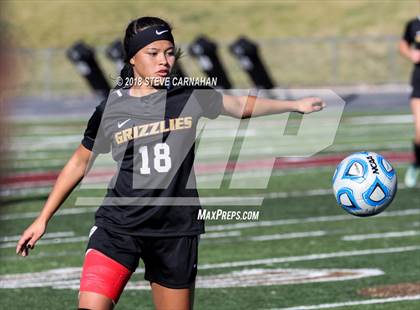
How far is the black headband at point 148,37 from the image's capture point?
641 centimetres

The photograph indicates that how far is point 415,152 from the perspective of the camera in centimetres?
1438

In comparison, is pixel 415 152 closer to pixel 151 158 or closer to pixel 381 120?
pixel 151 158

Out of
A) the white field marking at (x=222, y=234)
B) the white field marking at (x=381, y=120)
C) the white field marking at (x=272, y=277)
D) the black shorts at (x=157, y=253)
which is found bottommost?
the white field marking at (x=381, y=120)

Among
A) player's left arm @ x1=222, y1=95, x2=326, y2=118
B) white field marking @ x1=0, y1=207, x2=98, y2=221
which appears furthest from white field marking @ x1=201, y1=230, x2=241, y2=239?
player's left arm @ x1=222, y1=95, x2=326, y2=118

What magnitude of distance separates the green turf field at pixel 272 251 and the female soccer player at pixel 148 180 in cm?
262

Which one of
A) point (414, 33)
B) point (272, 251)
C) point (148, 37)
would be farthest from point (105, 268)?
point (414, 33)

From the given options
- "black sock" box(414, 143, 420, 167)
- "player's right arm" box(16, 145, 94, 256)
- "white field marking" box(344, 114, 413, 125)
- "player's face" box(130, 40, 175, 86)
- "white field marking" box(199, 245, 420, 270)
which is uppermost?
"player's face" box(130, 40, 175, 86)

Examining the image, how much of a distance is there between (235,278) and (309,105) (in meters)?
3.65

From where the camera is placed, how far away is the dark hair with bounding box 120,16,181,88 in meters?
6.46

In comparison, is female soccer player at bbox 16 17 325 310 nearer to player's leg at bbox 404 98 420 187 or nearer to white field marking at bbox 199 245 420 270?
white field marking at bbox 199 245 420 270

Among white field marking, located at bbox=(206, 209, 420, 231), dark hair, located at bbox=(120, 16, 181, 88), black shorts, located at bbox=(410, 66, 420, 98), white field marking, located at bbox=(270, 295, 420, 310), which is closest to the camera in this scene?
dark hair, located at bbox=(120, 16, 181, 88)

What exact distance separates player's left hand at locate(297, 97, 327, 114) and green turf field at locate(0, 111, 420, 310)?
102 inches

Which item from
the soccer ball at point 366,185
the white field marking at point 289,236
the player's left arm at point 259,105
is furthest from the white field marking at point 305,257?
the player's left arm at point 259,105

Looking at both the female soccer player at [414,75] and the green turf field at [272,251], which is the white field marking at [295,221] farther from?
the female soccer player at [414,75]
